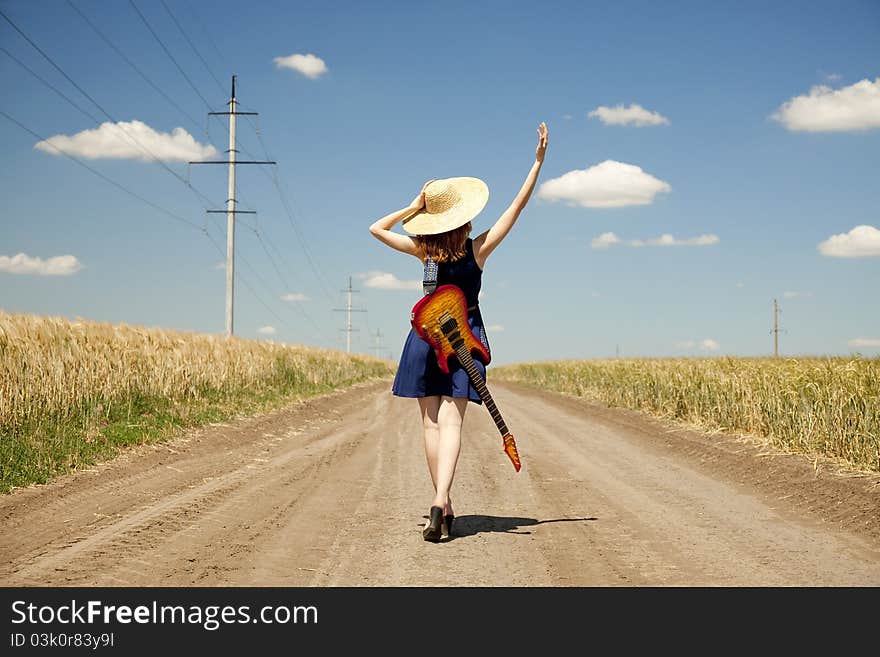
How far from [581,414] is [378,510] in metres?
13.0

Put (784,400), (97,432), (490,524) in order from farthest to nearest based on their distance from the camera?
(784,400)
(97,432)
(490,524)

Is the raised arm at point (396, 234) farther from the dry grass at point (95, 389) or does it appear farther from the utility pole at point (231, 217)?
the utility pole at point (231, 217)

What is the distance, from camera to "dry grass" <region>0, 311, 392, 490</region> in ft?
32.6

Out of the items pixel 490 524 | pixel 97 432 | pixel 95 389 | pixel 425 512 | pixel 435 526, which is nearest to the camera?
pixel 435 526

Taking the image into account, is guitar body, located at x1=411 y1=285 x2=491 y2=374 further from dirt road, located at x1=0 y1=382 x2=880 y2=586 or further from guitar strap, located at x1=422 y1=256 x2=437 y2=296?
dirt road, located at x1=0 y1=382 x2=880 y2=586

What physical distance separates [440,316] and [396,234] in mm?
769

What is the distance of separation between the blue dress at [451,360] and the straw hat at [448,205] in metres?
0.24

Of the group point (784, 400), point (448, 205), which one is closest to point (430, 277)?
point (448, 205)

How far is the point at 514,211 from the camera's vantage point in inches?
227

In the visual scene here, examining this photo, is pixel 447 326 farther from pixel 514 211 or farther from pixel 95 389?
pixel 95 389

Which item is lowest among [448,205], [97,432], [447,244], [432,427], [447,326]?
[97,432]

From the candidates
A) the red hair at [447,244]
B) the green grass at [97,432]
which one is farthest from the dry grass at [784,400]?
the green grass at [97,432]

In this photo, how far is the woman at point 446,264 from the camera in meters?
5.72

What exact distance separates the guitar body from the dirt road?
4.72 ft
